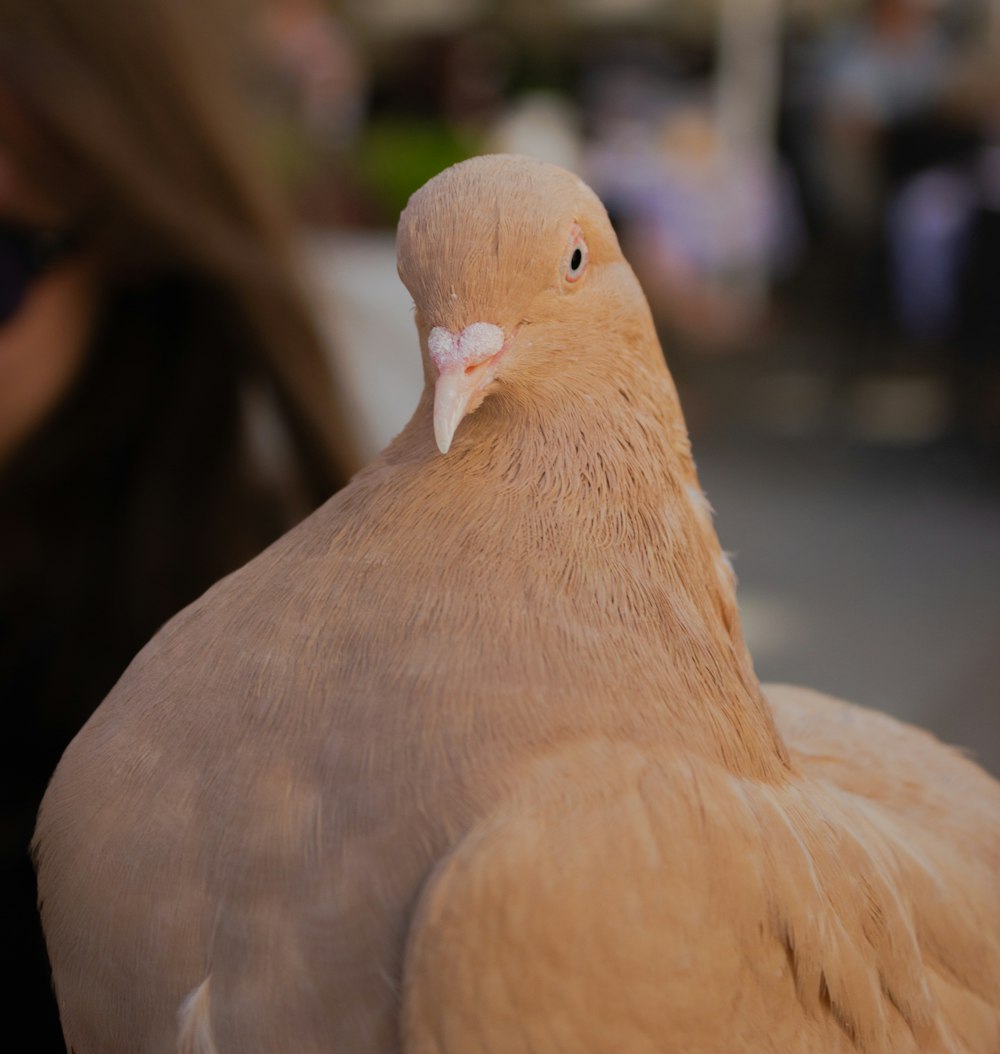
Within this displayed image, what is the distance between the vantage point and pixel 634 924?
713 mm

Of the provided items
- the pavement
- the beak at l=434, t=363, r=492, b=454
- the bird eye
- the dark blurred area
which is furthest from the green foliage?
the beak at l=434, t=363, r=492, b=454

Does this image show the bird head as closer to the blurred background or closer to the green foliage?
the blurred background

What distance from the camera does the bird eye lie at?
87cm

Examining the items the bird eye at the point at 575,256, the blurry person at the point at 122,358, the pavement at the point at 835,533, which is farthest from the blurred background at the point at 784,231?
the bird eye at the point at 575,256

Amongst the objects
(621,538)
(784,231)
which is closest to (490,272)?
Result: (621,538)

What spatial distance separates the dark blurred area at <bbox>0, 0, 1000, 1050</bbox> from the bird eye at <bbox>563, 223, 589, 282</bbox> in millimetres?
1140

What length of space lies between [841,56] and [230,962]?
7932 millimetres

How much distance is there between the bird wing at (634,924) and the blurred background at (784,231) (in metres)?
2.00

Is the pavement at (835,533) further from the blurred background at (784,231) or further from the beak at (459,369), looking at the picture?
the beak at (459,369)

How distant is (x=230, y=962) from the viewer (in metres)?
0.73

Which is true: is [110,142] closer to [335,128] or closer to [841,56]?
[335,128]

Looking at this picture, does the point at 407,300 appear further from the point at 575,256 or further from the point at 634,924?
the point at 634,924

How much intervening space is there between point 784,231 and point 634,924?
8.74 metres

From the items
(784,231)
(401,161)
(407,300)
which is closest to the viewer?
(407,300)
